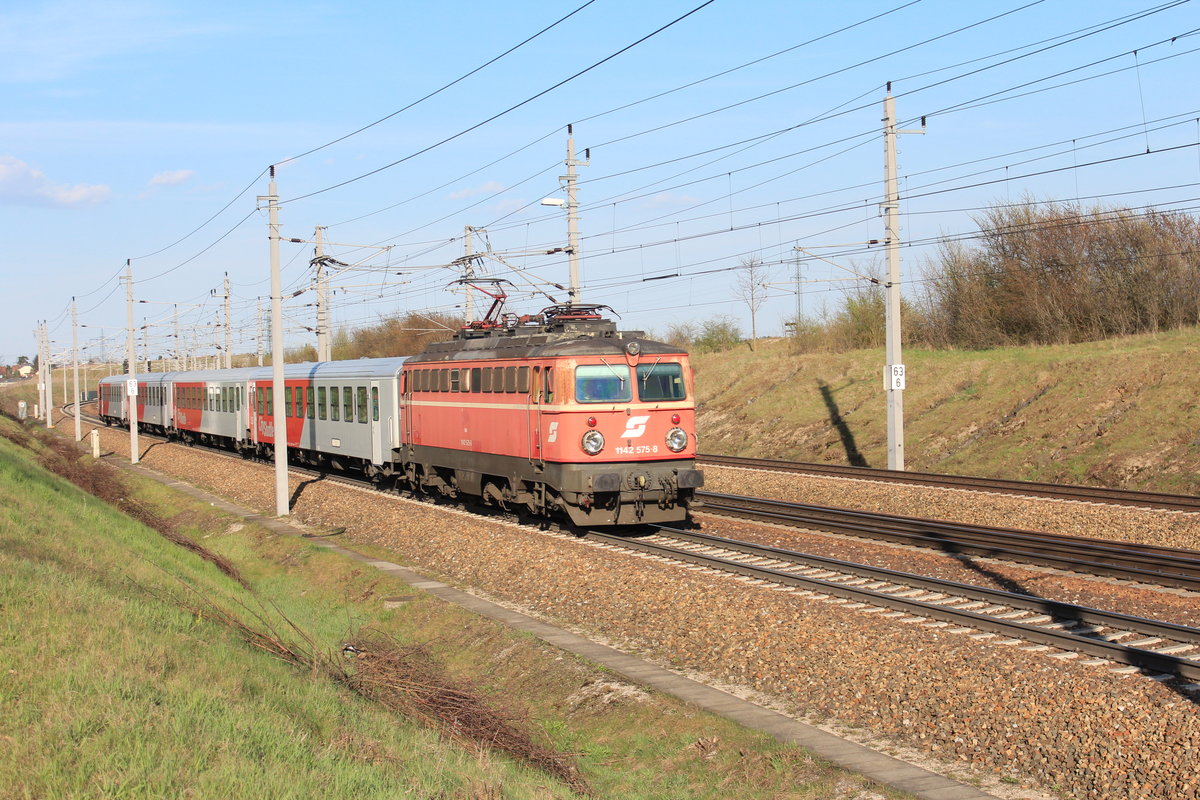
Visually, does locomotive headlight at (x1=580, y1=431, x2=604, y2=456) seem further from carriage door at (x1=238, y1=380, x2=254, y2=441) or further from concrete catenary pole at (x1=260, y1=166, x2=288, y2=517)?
carriage door at (x1=238, y1=380, x2=254, y2=441)

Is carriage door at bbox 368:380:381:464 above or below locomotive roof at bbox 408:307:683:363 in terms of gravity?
below

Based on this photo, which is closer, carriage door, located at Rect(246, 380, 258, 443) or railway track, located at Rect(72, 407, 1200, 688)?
railway track, located at Rect(72, 407, 1200, 688)

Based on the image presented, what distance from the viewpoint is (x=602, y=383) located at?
677 inches

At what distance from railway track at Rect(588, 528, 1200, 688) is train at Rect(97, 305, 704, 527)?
155 centimetres

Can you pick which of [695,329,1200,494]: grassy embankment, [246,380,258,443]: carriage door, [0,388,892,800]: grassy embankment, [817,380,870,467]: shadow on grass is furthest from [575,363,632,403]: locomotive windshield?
[246,380,258,443]: carriage door

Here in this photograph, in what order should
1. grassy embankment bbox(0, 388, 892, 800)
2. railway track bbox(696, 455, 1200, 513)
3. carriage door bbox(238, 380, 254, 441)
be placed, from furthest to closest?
carriage door bbox(238, 380, 254, 441), railway track bbox(696, 455, 1200, 513), grassy embankment bbox(0, 388, 892, 800)

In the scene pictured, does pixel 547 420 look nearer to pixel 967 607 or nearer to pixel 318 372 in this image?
pixel 967 607

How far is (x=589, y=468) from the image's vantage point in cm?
1691

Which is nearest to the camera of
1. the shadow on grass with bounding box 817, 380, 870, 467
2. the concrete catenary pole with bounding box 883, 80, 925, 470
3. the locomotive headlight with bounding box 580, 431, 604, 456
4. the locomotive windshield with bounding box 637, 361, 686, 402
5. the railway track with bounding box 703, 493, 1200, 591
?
the railway track with bounding box 703, 493, 1200, 591

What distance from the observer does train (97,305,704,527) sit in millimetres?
17047

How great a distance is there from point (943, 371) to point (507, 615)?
26.0m

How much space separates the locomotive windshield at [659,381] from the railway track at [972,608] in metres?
2.67

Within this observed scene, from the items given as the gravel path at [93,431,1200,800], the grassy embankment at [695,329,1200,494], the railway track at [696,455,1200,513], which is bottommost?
the gravel path at [93,431,1200,800]

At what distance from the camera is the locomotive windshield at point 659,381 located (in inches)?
691
